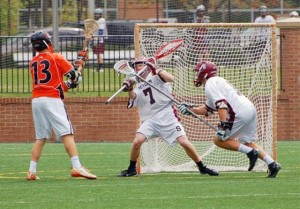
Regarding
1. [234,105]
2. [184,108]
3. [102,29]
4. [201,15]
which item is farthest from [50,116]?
[102,29]

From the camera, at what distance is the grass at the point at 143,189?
11.6 meters

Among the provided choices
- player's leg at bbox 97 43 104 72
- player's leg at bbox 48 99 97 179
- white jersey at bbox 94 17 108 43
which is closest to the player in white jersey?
player's leg at bbox 48 99 97 179

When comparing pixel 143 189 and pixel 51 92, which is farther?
pixel 51 92

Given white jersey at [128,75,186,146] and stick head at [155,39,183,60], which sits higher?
stick head at [155,39,183,60]

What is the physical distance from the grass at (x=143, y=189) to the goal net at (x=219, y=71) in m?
0.61

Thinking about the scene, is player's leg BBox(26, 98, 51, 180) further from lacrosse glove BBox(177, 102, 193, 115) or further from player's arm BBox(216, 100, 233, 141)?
player's arm BBox(216, 100, 233, 141)

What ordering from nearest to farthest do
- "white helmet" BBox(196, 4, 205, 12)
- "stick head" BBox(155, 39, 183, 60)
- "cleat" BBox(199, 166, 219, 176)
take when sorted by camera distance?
"cleat" BBox(199, 166, 219, 176), "stick head" BBox(155, 39, 183, 60), "white helmet" BBox(196, 4, 205, 12)

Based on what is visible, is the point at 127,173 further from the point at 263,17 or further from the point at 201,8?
the point at 263,17

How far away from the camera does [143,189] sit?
1305 centimetres

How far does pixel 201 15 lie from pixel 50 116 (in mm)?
11601

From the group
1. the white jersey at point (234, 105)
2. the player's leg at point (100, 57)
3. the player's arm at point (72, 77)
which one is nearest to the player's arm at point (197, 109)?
the white jersey at point (234, 105)

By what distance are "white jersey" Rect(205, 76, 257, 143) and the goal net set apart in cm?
122

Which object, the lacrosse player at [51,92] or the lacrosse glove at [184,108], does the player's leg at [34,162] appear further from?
the lacrosse glove at [184,108]

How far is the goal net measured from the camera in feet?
52.3
